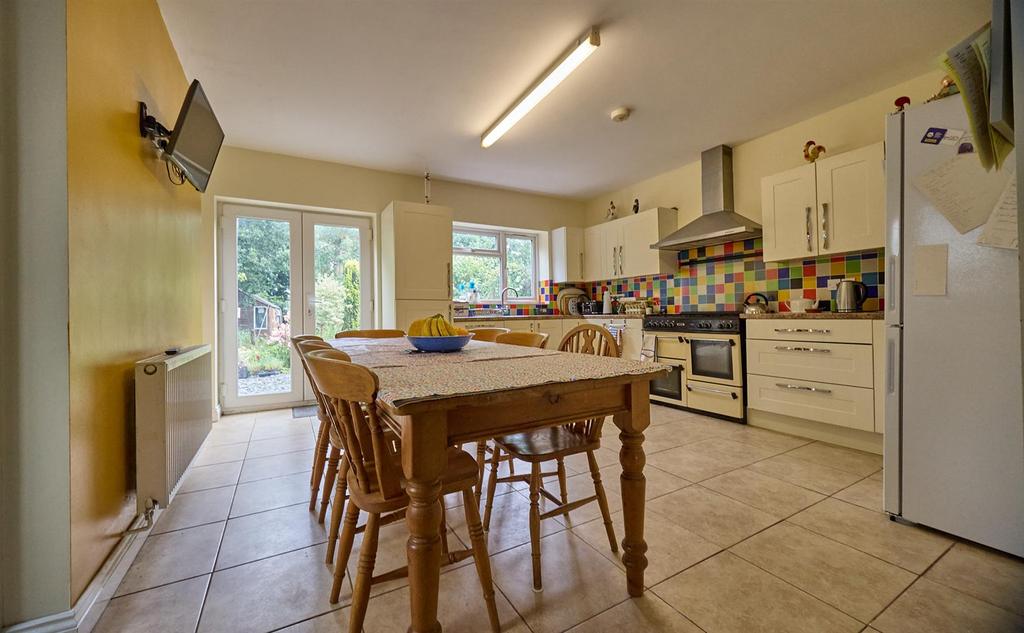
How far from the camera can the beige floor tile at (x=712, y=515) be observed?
168 cm

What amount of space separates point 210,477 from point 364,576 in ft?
6.10

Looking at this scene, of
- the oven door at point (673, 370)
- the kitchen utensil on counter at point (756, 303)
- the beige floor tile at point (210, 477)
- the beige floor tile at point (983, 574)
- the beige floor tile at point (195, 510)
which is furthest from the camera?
the oven door at point (673, 370)

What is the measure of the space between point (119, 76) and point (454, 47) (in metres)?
1.59

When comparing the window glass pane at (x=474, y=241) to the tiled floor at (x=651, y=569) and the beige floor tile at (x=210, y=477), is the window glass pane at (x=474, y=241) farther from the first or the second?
the tiled floor at (x=651, y=569)

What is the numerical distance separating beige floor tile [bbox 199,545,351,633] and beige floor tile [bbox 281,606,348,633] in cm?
3

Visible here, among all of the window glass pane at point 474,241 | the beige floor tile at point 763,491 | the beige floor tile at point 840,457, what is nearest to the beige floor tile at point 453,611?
the beige floor tile at point 763,491

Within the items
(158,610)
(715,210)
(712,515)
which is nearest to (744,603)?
(712,515)

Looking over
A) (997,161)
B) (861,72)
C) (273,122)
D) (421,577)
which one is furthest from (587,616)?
(273,122)

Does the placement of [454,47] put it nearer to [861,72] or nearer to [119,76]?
[119,76]

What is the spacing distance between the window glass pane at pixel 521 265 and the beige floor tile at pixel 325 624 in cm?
453

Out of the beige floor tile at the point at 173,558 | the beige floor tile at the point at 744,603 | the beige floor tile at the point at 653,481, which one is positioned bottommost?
the beige floor tile at the point at 173,558

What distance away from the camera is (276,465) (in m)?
2.51

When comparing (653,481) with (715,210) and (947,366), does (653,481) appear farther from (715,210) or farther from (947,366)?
(715,210)

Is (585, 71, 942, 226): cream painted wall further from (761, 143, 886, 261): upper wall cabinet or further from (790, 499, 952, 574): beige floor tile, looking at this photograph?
(790, 499, 952, 574): beige floor tile
